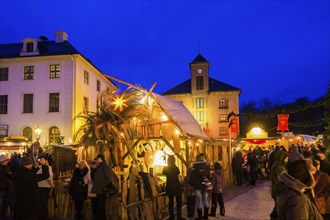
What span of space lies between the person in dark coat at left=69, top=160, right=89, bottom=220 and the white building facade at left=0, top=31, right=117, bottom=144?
2065 cm

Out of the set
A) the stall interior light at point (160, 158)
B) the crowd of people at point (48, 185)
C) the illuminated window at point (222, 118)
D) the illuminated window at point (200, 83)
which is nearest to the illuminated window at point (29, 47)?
the stall interior light at point (160, 158)

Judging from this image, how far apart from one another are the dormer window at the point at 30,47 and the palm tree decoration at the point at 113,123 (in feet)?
72.0

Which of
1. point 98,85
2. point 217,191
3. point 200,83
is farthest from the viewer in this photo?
point 200,83

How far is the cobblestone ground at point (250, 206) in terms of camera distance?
10539mm

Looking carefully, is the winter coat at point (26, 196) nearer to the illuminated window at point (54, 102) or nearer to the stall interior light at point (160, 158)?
the stall interior light at point (160, 158)

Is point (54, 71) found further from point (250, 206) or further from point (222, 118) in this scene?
point (222, 118)

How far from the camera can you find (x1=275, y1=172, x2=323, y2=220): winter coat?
11.9ft

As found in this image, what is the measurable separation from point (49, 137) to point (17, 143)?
7991 mm

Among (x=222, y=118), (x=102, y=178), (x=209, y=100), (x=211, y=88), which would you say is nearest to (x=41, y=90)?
(x=102, y=178)

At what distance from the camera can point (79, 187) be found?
966 cm

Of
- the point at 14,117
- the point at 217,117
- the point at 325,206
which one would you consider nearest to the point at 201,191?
the point at 325,206

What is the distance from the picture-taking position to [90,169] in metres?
10.2

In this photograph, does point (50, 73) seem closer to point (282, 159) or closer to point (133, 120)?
point (133, 120)

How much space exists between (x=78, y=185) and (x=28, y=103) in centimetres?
2419
